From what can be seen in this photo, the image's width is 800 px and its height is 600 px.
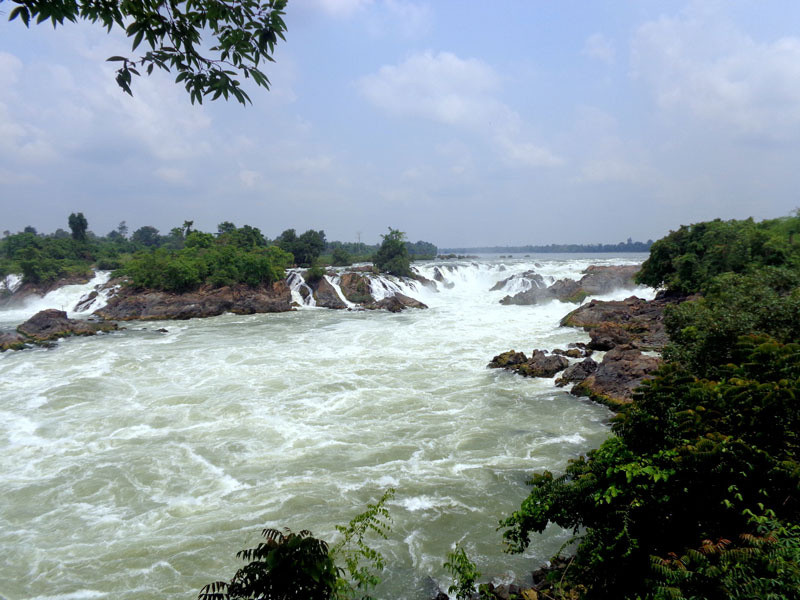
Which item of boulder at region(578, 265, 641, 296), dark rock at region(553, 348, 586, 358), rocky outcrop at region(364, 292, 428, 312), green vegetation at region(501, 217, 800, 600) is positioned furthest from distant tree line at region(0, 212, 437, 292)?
green vegetation at region(501, 217, 800, 600)

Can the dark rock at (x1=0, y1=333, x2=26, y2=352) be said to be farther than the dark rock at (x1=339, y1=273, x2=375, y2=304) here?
No

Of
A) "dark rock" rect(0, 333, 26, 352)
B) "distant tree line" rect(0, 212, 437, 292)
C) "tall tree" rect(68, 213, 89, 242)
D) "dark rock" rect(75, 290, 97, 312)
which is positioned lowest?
"dark rock" rect(0, 333, 26, 352)

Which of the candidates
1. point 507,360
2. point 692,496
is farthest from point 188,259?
point 692,496

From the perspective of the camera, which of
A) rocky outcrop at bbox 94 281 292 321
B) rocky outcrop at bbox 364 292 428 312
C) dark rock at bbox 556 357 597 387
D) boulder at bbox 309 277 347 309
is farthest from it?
boulder at bbox 309 277 347 309

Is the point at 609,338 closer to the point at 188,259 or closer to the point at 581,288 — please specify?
the point at 581,288

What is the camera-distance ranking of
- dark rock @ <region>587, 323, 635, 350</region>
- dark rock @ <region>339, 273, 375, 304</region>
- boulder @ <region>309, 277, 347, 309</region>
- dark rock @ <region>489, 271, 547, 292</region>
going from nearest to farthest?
1. dark rock @ <region>587, 323, 635, 350</region>
2. boulder @ <region>309, 277, 347, 309</region>
3. dark rock @ <region>339, 273, 375, 304</region>
4. dark rock @ <region>489, 271, 547, 292</region>

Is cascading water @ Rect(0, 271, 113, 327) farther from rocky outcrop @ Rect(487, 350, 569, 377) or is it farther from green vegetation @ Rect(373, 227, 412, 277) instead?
rocky outcrop @ Rect(487, 350, 569, 377)

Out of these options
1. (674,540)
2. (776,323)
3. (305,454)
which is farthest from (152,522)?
(776,323)

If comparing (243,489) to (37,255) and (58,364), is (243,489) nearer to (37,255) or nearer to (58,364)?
(58,364)
